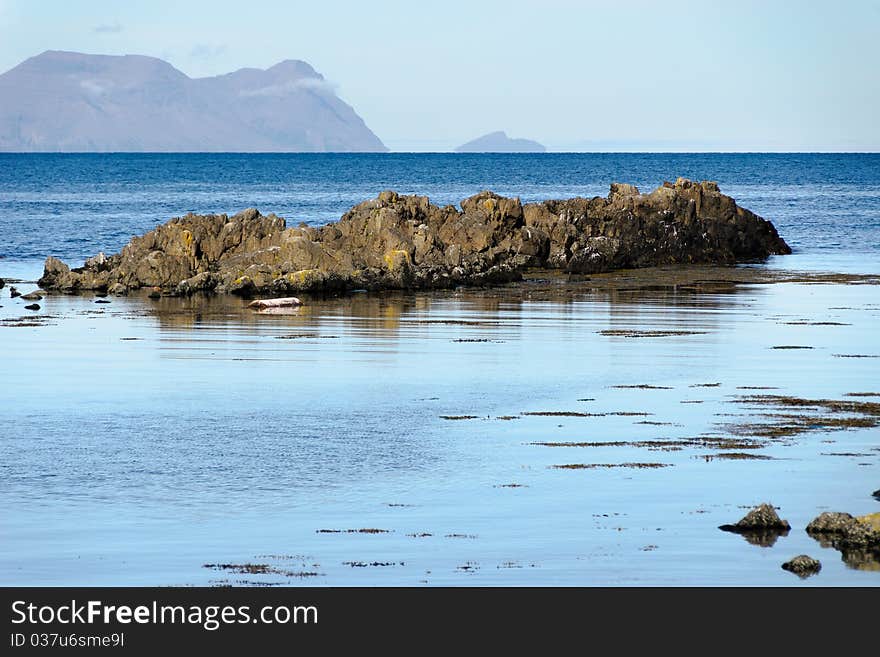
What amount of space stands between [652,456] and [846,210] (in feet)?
316

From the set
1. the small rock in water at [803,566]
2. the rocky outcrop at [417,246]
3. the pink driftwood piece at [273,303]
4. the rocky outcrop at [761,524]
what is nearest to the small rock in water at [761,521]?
the rocky outcrop at [761,524]

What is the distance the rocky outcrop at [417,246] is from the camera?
50.0m

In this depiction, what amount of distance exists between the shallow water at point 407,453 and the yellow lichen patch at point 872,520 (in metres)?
0.68

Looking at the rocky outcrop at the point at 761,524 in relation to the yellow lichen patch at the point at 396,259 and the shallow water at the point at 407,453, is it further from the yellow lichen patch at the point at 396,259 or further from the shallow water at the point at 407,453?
the yellow lichen patch at the point at 396,259

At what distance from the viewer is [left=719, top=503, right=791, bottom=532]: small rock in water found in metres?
16.7

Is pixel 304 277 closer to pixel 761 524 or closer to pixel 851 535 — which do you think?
pixel 761 524

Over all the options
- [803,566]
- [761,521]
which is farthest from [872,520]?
[803,566]

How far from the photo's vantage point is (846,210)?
112812 millimetres

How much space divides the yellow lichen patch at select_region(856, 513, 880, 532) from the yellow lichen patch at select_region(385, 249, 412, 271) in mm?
35640

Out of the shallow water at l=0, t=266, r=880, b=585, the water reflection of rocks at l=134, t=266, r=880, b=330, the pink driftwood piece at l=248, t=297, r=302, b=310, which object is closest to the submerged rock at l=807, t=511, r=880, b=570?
the shallow water at l=0, t=266, r=880, b=585

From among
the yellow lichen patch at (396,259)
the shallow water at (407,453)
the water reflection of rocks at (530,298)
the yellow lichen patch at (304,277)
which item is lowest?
the shallow water at (407,453)

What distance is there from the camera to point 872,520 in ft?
53.1
